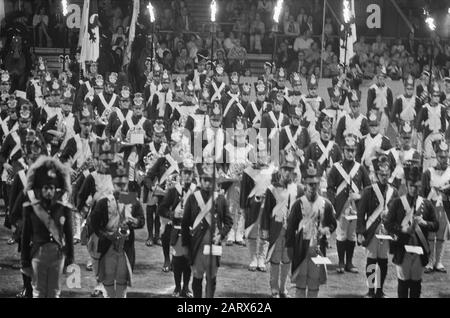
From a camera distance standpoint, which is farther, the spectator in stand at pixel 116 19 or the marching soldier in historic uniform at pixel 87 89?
the spectator in stand at pixel 116 19

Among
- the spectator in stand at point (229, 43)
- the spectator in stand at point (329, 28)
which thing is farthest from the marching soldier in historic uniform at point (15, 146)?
the spectator in stand at point (329, 28)

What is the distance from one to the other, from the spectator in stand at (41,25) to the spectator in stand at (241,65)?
482 cm

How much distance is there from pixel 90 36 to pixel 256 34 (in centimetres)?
565

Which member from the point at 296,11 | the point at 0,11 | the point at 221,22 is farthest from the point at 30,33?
the point at 296,11

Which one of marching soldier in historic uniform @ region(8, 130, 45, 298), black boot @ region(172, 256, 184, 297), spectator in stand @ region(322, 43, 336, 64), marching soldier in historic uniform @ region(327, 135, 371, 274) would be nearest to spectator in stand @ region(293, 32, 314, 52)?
spectator in stand @ region(322, 43, 336, 64)

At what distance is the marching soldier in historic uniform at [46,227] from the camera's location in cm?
1152

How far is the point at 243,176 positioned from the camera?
15203 millimetres

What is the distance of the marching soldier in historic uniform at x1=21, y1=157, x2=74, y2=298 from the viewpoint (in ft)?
37.8

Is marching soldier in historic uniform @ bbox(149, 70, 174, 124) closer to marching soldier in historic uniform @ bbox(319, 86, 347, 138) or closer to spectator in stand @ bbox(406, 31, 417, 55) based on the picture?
marching soldier in historic uniform @ bbox(319, 86, 347, 138)

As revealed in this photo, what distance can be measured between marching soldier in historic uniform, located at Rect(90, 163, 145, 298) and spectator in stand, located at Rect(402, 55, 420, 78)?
537 inches

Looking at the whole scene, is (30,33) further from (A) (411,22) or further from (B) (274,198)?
(B) (274,198)

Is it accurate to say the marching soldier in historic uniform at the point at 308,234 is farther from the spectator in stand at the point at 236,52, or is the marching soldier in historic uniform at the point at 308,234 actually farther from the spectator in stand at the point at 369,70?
the spectator in stand at the point at 369,70
